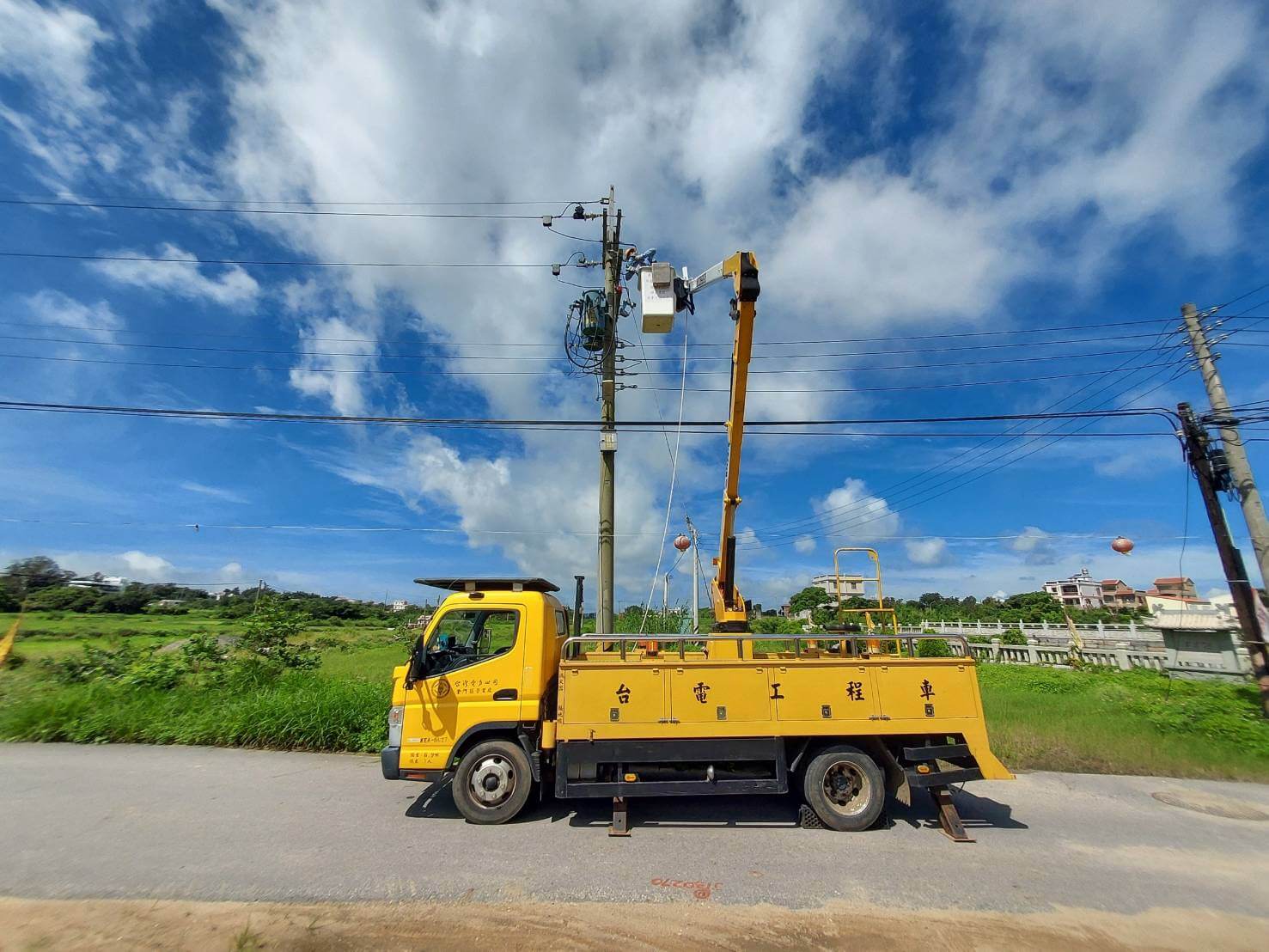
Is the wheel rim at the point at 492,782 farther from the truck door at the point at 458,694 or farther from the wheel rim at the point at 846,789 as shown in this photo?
the wheel rim at the point at 846,789

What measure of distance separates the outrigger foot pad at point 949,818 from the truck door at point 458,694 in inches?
178

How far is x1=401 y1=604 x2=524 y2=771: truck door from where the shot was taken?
618 centimetres

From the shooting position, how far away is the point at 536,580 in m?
6.88

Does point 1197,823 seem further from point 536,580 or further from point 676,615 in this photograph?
point 676,615

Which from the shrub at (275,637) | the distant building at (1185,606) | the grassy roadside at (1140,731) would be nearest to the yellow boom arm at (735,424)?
the grassy roadside at (1140,731)

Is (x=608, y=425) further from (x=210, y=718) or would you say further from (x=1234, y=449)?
(x=1234, y=449)

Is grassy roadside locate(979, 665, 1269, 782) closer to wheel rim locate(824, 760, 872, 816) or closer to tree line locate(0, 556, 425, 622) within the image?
wheel rim locate(824, 760, 872, 816)

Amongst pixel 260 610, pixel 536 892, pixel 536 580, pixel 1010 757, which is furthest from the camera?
pixel 260 610

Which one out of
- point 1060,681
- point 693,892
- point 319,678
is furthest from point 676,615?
point 693,892

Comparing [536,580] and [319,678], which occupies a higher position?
[536,580]

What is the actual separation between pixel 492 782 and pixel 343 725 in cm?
445

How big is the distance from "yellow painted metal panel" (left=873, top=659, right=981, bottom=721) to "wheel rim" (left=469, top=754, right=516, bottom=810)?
13.3 ft

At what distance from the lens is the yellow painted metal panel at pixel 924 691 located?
608 centimetres

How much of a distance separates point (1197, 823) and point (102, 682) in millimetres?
16864
